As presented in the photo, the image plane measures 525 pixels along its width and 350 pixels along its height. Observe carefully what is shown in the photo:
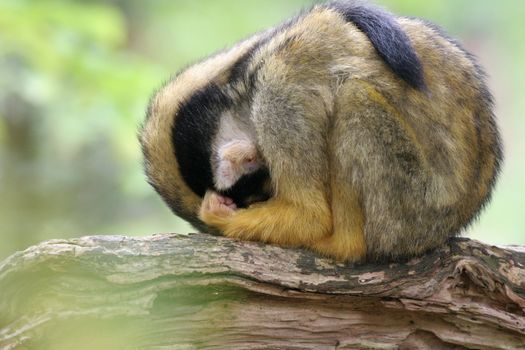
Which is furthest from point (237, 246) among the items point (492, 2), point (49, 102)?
point (492, 2)

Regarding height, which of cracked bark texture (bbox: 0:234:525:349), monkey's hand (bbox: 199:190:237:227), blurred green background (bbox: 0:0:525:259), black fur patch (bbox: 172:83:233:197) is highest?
blurred green background (bbox: 0:0:525:259)

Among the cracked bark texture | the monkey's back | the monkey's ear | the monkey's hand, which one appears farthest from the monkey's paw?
the monkey's ear

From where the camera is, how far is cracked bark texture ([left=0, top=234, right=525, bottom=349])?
8.84ft

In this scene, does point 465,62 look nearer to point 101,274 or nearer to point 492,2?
point 101,274

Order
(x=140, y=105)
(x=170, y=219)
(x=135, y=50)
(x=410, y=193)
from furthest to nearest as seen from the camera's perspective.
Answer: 1. (x=135, y=50)
2. (x=170, y=219)
3. (x=140, y=105)
4. (x=410, y=193)

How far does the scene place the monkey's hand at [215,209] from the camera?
3229 mm

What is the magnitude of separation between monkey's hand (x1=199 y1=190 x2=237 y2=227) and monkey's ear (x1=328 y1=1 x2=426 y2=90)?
92 cm

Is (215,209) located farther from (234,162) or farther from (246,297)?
(246,297)

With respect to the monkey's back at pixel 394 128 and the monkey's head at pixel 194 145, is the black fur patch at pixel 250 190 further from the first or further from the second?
the monkey's back at pixel 394 128

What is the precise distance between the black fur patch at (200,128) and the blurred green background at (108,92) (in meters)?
0.85

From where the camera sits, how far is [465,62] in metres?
3.32

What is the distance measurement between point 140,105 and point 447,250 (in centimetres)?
290

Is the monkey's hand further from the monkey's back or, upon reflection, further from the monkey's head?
the monkey's back

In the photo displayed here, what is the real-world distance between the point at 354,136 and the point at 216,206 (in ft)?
2.29
